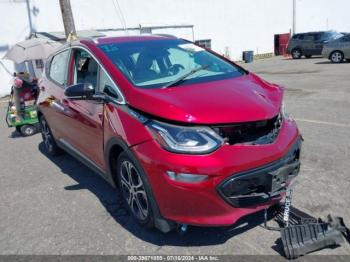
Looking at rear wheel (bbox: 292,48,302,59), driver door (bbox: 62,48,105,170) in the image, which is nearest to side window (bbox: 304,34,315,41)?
rear wheel (bbox: 292,48,302,59)

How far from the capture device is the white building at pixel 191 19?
17.2m

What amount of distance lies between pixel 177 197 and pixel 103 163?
1.28 metres

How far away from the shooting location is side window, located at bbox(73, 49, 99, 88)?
3936mm

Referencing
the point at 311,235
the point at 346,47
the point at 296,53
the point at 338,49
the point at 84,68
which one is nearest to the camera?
the point at 311,235

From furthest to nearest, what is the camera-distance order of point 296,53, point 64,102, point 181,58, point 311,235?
point 296,53, point 64,102, point 181,58, point 311,235

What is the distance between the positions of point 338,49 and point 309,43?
5.98 m

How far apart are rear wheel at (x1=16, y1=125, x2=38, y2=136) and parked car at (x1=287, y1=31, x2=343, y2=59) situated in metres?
21.0

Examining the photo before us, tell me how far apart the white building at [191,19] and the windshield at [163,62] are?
1495 centimetres

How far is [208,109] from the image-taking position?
2902mm

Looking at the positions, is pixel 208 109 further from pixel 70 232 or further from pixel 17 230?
pixel 17 230

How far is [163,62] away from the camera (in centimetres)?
395

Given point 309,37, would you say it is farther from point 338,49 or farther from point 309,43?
point 338,49

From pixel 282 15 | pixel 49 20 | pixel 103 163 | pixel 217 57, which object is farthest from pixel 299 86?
pixel 282 15

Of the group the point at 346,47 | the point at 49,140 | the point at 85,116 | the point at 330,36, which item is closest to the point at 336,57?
the point at 346,47
